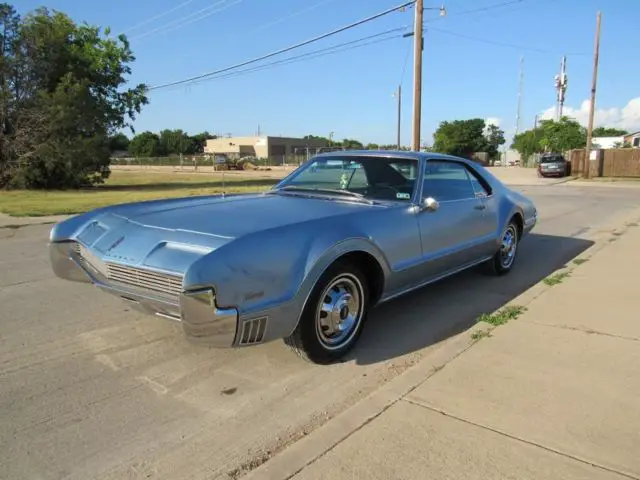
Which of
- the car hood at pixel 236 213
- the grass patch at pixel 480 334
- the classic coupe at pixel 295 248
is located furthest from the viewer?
the grass patch at pixel 480 334

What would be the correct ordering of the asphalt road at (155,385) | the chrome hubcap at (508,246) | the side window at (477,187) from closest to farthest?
the asphalt road at (155,385) < the side window at (477,187) < the chrome hubcap at (508,246)

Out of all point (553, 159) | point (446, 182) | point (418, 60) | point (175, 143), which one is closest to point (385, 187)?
point (446, 182)

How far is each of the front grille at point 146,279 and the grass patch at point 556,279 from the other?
4.21 meters

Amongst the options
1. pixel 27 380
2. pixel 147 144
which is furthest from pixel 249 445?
pixel 147 144

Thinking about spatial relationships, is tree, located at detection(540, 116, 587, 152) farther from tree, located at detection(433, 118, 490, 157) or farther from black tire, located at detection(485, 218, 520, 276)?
black tire, located at detection(485, 218, 520, 276)

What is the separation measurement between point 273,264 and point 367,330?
1.62 meters

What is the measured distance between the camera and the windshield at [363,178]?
14.4 feet

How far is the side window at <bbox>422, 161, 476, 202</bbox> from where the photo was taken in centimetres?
466

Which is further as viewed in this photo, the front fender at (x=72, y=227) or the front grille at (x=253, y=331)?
the front fender at (x=72, y=227)

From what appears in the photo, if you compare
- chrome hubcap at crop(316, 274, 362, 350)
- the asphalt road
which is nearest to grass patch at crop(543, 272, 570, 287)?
the asphalt road

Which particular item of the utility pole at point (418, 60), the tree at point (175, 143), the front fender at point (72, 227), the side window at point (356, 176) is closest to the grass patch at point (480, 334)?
the side window at point (356, 176)

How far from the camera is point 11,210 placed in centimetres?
1316

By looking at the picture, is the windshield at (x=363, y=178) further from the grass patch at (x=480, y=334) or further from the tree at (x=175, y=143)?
the tree at (x=175, y=143)

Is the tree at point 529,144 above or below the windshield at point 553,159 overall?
above
